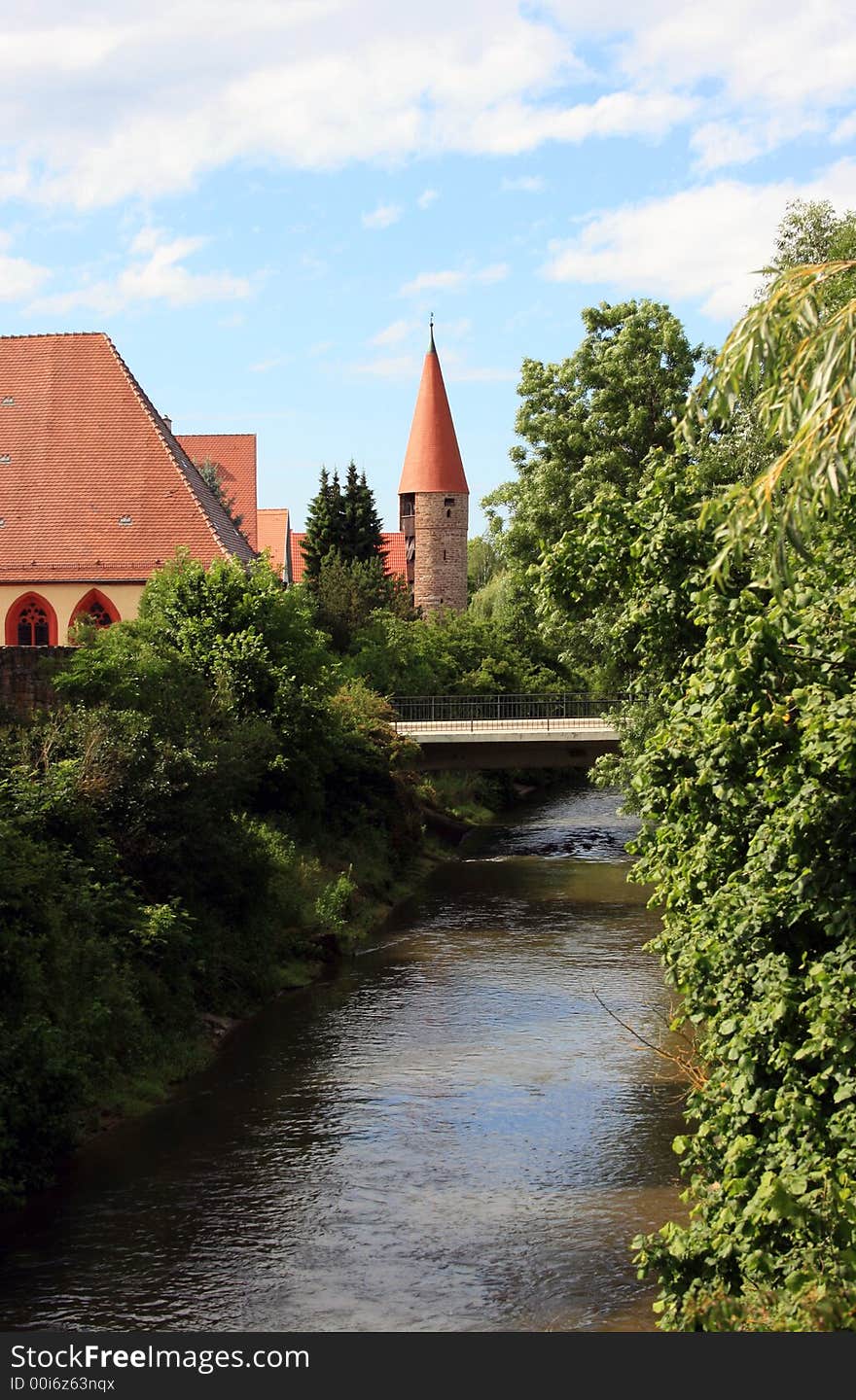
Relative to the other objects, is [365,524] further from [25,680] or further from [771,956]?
[771,956]

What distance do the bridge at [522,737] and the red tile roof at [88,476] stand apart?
280 inches

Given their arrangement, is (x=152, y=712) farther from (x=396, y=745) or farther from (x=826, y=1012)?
(x=826, y=1012)

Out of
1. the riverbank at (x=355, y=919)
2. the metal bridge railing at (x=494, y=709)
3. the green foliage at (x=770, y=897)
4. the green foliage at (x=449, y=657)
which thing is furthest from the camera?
the green foliage at (x=449, y=657)

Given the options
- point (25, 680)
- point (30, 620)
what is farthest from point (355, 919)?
point (30, 620)

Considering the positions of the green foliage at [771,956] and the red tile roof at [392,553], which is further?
the red tile roof at [392,553]

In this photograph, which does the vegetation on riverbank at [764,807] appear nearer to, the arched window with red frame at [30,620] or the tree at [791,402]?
the tree at [791,402]

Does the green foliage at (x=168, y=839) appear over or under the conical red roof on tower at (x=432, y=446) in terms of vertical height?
under

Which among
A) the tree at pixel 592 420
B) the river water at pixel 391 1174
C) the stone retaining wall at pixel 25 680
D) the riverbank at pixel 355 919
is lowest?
the river water at pixel 391 1174

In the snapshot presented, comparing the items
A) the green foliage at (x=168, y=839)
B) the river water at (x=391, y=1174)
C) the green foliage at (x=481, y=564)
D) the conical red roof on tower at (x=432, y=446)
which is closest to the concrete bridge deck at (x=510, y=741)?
the green foliage at (x=168, y=839)

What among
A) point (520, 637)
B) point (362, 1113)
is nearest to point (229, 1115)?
point (362, 1113)

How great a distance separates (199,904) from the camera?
891 inches

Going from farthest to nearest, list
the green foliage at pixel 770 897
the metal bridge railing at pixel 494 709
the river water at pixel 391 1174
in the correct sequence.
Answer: the metal bridge railing at pixel 494 709 → the river water at pixel 391 1174 → the green foliage at pixel 770 897

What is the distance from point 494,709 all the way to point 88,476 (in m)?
12.7

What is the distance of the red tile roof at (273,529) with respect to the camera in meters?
70.9
